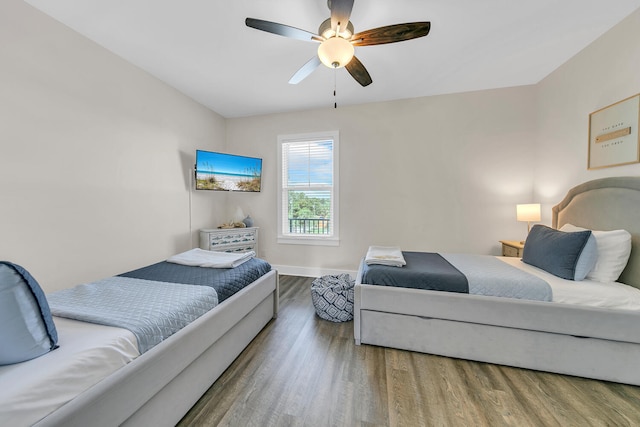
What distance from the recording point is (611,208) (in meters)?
1.99

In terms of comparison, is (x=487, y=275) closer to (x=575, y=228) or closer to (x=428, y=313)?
(x=428, y=313)

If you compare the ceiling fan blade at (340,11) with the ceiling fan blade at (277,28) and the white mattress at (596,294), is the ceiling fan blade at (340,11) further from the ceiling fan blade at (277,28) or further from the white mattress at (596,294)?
the white mattress at (596,294)

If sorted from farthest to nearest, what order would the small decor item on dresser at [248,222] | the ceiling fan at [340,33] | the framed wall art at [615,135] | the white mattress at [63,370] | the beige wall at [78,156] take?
the small decor item on dresser at [248,222] → the framed wall art at [615,135] → the beige wall at [78,156] → the ceiling fan at [340,33] → the white mattress at [63,370]

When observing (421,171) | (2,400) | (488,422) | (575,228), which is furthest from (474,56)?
(2,400)

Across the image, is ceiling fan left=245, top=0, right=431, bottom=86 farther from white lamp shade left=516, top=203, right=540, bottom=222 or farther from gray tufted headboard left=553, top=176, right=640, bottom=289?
white lamp shade left=516, top=203, right=540, bottom=222

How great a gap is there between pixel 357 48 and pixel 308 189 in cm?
208

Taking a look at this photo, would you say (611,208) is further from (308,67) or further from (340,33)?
A: (308,67)

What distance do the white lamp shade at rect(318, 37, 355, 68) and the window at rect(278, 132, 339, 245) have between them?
197 centimetres

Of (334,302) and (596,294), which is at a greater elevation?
(596,294)

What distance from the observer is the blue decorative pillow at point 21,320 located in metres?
0.88

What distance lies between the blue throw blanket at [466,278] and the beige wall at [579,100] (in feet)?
4.02

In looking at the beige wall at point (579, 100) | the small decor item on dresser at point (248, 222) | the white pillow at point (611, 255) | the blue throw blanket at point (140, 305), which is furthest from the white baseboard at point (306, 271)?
the beige wall at point (579, 100)

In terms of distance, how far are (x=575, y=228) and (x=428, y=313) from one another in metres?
1.63

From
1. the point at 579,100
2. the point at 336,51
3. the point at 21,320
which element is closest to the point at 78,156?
the point at 21,320
